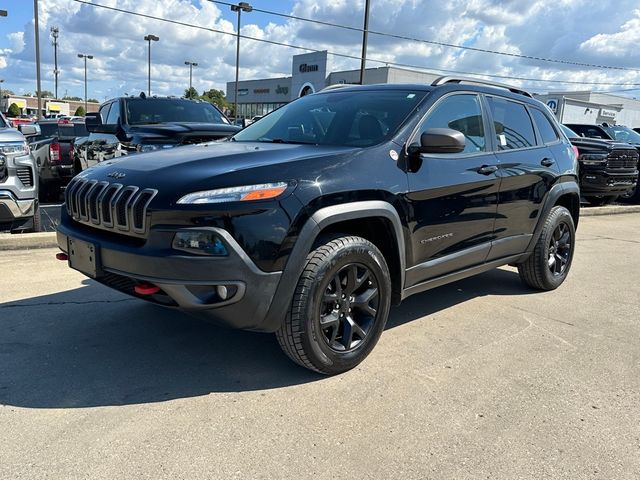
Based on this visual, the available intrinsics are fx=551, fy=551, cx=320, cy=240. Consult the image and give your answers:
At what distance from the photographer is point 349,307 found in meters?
3.29

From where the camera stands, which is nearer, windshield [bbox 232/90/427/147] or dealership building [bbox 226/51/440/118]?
windshield [bbox 232/90/427/147]

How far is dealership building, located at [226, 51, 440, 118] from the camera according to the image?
1914 inches

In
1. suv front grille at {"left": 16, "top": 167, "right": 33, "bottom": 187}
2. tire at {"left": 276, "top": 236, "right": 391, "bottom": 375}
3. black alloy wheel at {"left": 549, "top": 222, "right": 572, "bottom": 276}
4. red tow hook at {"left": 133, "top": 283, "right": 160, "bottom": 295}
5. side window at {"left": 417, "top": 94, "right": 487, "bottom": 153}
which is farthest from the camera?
suv front grille at {"left": 16, "top": 167, "right": 33, "bottom": 187}

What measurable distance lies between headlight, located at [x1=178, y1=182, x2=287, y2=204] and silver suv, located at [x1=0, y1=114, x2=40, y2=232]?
13.6 feet

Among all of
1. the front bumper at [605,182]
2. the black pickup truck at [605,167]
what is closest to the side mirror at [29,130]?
the black pickup truck at [605,167]

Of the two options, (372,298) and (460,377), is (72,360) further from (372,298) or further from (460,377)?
(460,377)

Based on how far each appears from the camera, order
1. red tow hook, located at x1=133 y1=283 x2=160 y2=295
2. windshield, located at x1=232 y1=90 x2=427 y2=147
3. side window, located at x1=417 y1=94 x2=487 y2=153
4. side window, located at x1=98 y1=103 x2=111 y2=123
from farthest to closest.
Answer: side window, located at x1=98 y1=103 x2=111 y2=123 < side window, located at x1=417 y1=94 x2=487 y2=153 < windshield, located at x1=232 y1=90 x2=427 y2=147 < red tow hook, located at x1=133 y1=283 x2=160 y2=295

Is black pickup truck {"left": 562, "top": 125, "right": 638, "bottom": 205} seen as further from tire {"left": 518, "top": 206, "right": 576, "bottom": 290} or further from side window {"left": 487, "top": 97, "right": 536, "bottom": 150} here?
side window {"left": 487, "top": 97, "right": 536, "bottom": 150}

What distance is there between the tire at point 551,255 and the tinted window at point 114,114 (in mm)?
5970

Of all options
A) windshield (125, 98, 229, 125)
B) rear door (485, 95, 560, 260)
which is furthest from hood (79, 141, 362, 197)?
windshield (125, 98, 229, 125)

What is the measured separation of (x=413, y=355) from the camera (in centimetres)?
365

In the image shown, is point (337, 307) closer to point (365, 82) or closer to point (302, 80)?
point (365, 82)

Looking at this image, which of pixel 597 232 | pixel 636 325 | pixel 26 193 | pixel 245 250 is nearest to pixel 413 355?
pixel 245 250

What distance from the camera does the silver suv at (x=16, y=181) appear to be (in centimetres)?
591
